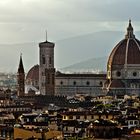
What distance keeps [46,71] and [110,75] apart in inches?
428

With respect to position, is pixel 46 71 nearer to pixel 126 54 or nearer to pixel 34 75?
pixel 126 54

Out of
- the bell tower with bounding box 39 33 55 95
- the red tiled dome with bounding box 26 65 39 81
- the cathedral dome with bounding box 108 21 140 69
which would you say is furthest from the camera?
the red tiled dome with bounding box 26 65 39 81

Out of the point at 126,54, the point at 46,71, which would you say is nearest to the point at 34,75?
the point at 126,54

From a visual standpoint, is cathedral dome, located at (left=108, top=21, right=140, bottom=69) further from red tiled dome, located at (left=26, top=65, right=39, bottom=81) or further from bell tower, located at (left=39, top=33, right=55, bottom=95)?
red tiled dome, located at (left=26, top=65, right=39, bottom=81)

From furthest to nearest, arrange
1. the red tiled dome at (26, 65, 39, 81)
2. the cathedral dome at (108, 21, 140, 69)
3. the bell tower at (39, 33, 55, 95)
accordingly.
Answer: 1. the red tiled dome at (26, 65, 39, 81)
2. the cathedral dome at (108, 21, 140, 69)
3. the bell tower at (39, 33, 55, 95)

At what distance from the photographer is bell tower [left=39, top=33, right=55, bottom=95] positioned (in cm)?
15388

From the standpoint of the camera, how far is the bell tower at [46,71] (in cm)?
15388

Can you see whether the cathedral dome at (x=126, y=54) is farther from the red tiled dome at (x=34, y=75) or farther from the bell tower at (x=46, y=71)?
the red tiled dome at (x=34, y=75)

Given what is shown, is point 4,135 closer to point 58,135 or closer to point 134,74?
point 58,135

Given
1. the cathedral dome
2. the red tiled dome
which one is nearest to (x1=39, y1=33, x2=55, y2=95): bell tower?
the red tiled dome

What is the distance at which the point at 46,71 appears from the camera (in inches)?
6132

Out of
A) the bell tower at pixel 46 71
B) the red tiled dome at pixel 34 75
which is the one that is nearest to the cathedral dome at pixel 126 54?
the bell tower at pixel 46 71

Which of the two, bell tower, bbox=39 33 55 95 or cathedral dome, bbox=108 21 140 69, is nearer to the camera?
bell tower, bbox=39 33 55 95

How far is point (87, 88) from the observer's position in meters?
167
